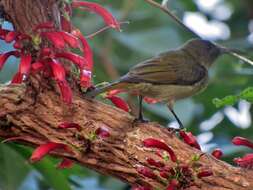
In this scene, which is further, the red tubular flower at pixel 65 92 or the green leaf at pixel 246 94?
the red tubular flower at pixel 65 92

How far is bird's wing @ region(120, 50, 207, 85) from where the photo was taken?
12.6ft

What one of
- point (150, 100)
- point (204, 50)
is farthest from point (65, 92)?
point (204, 50)

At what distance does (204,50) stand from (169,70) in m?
0.67

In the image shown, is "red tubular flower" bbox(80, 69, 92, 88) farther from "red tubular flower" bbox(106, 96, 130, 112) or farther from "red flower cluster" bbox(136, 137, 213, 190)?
"red flower cluster" bbox(136, 137, 213, 190)

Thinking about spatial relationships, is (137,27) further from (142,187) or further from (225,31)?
(142,187)

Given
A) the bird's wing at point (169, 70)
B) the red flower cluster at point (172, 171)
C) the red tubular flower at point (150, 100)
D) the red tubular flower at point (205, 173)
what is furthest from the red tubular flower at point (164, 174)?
the red tubular flower at point (150, 100)

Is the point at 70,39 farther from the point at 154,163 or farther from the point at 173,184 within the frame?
the point at 173,184

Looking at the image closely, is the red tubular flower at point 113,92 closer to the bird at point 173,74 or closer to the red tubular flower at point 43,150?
the bird at point 173,74

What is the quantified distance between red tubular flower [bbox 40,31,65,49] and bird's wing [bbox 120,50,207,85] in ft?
2.62

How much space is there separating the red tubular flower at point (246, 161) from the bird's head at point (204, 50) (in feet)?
6.23

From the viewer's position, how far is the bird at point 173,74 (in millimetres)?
3779

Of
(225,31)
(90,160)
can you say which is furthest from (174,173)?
(225,31)

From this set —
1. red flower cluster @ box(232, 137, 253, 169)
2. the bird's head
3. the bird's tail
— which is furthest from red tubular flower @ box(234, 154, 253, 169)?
the bird's head

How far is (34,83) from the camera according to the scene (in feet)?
9.41
